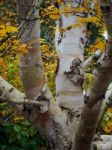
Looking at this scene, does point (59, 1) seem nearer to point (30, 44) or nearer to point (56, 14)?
point (56, 14)

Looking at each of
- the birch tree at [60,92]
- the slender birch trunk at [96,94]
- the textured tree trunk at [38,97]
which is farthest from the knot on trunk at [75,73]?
the slender birch trunk at [96,94]

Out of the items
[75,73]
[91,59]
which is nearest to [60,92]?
[75,73]

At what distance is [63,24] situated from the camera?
4.02 m

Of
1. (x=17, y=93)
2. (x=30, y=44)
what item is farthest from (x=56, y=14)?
(x=17, y=93)

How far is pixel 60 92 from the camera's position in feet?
13.1

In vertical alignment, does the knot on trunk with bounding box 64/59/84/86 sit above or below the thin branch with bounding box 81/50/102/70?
below

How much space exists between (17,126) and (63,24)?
1.51 meters

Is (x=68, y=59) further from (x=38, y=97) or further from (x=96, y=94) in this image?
(x=96, y=94)

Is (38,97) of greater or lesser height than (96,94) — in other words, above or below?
below

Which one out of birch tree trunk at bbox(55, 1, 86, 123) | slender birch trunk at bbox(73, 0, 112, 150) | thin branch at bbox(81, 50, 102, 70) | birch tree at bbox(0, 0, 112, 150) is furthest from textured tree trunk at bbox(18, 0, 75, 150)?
thin branch at bbox(81, 50, 102, 70)

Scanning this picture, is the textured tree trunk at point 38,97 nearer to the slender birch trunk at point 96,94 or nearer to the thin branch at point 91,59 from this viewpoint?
the slender birch trunk at point 96,94

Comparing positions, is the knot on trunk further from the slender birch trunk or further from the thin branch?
A: the slender birch trunk

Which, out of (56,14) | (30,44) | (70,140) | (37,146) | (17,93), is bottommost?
(37,146)

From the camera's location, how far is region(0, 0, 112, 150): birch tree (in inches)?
133
